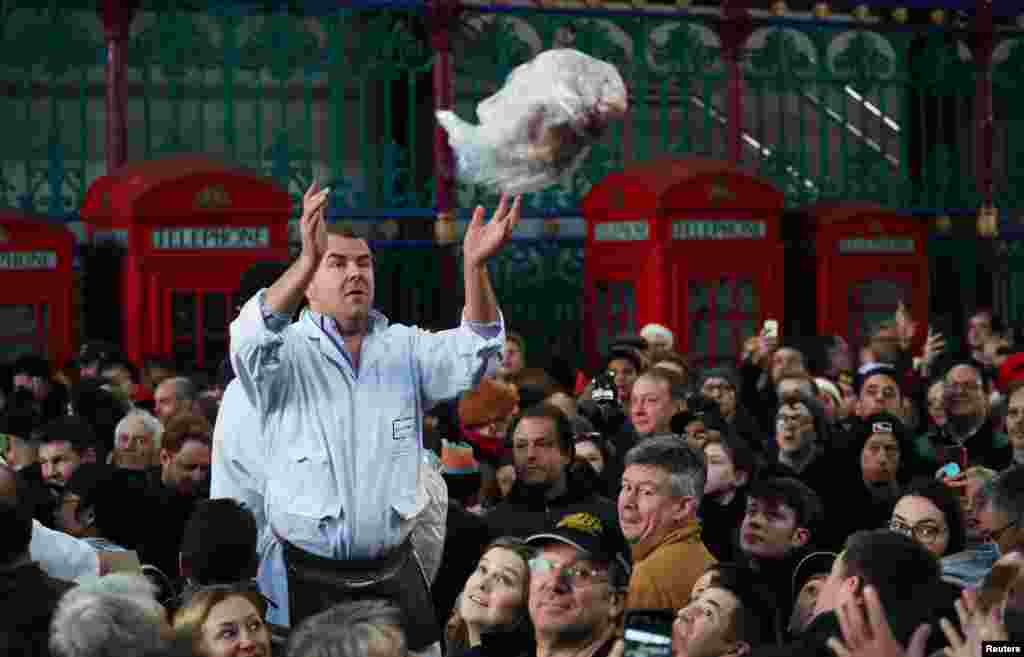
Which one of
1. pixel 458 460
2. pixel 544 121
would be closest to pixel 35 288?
pixel 458 460

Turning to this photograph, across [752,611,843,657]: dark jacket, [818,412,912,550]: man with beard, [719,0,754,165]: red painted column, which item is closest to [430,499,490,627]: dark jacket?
[818,412,912,550]: man with beard

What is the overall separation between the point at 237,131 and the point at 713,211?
6528mm

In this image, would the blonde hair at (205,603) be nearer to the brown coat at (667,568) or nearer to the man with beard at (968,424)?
the brown coat at (667,568)

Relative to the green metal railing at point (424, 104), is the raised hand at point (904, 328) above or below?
below

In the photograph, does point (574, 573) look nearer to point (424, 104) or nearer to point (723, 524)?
point (723, 524)

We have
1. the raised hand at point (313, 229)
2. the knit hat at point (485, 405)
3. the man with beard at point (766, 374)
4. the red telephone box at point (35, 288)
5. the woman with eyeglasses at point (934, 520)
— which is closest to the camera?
the raised hand at point (313, 229)

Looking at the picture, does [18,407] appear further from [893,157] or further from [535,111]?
[893,157]

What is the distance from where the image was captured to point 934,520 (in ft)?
21.6

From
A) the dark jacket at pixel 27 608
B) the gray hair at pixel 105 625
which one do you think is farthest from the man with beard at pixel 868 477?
the gray hair at pixel 105 625

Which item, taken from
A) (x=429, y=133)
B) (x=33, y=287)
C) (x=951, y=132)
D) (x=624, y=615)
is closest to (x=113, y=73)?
(x=33, y=287)

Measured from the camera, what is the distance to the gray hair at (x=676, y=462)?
634 cm

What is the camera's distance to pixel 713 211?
15.8 meters

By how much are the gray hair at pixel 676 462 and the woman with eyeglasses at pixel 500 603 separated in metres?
0.62

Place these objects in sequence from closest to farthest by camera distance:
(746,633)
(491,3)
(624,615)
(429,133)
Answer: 1. (746,633)
2. (624,615)
3. (491,3)
4. (429,133)
